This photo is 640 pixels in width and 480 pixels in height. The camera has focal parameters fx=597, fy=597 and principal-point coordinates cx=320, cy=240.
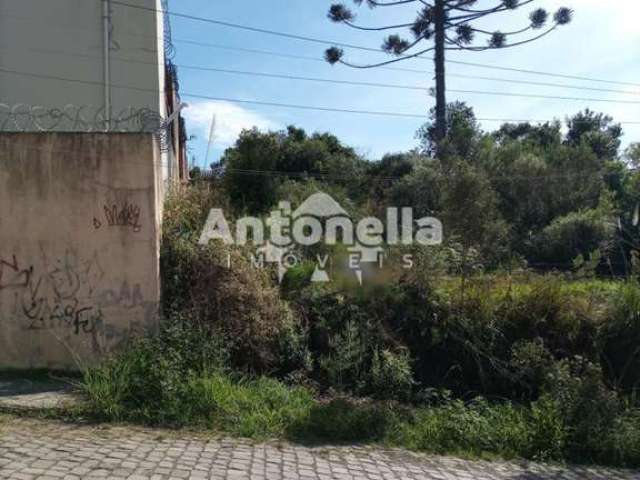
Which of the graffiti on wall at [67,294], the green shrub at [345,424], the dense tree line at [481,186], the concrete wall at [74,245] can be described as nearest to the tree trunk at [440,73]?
the dense tree line at [481,186]

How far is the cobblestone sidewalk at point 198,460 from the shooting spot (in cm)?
437

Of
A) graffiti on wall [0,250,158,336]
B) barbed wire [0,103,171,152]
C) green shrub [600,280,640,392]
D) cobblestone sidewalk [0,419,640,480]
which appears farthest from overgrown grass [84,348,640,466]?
barbed wire [0,103,171,152]

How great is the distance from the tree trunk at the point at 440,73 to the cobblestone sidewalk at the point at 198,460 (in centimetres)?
1626

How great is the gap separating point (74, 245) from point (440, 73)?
52.7 feet

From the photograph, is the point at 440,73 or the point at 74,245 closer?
the point at 74,245

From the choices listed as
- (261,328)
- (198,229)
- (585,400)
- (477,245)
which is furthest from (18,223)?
(477,245)

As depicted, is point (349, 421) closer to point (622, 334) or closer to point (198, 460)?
Answer: point (198, 460)

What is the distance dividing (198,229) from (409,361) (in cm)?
337

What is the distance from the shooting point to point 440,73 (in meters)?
20.2

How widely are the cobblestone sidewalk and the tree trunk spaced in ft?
53.4

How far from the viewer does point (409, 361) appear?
772cm

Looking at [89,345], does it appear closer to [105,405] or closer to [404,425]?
[105,405]

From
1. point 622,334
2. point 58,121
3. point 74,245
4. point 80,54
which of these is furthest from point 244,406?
point 80,54

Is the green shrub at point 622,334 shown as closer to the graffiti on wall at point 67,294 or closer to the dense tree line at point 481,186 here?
the dense tree line at point 481,186
